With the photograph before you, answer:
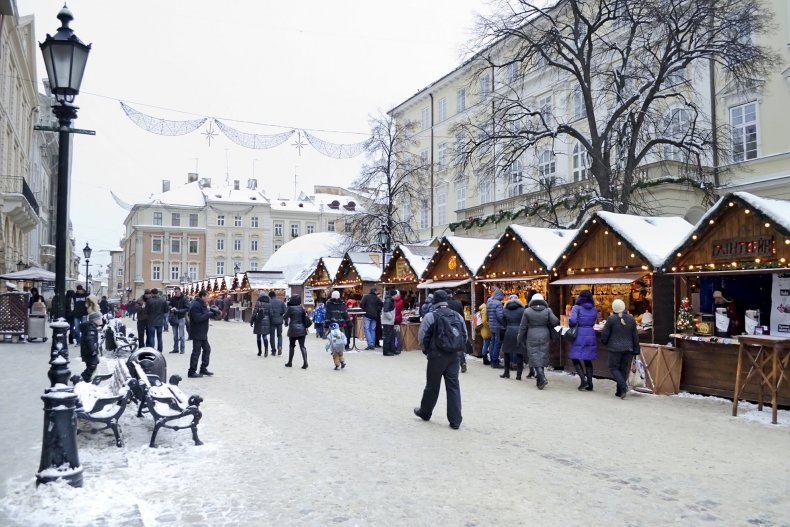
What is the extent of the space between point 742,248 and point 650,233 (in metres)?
2.95

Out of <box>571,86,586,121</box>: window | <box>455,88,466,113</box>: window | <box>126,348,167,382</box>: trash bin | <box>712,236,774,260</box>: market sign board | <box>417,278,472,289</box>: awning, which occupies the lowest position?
<box>126,348,167,382</box>: trash bin

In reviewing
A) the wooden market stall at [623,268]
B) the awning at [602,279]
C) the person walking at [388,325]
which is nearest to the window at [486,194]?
the person walking at [388,325]

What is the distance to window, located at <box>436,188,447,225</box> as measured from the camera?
4359 centimetres

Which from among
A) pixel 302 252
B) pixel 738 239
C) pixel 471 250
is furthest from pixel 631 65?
pixel 302 252

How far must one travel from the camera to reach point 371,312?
1981cm

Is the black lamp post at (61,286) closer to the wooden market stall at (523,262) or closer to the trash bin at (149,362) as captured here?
the trash bin at (149,362)

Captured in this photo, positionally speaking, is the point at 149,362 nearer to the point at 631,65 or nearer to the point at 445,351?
the point at 445,351

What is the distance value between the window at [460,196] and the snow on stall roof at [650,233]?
26539mm

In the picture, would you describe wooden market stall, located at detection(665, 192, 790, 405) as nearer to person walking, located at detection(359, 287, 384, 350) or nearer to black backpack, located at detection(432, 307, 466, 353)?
black backpack, located at detection(432, 307, 466, 353)

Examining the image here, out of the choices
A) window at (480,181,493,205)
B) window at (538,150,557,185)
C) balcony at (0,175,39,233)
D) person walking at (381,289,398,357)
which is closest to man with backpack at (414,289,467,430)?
person walking at (381,289,398,357)

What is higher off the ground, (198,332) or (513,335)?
(198,332)

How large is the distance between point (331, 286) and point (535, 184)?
12250 millimetres

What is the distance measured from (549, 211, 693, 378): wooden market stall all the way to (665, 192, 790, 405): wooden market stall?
392 millimetres

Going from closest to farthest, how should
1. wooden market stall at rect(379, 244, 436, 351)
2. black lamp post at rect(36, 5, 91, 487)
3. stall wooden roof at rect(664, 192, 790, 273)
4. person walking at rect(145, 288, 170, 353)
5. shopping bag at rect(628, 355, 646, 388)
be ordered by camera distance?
black lamp post at rect(36, 5, 91, 487), stall wooden roof at rect(664, 192, 790, 273), shopping bag at rect(628, 355, 646, 388), person walking at rect(145, 288, 170, 353), wooden market stall at rect(379, 244, 436, 351)
